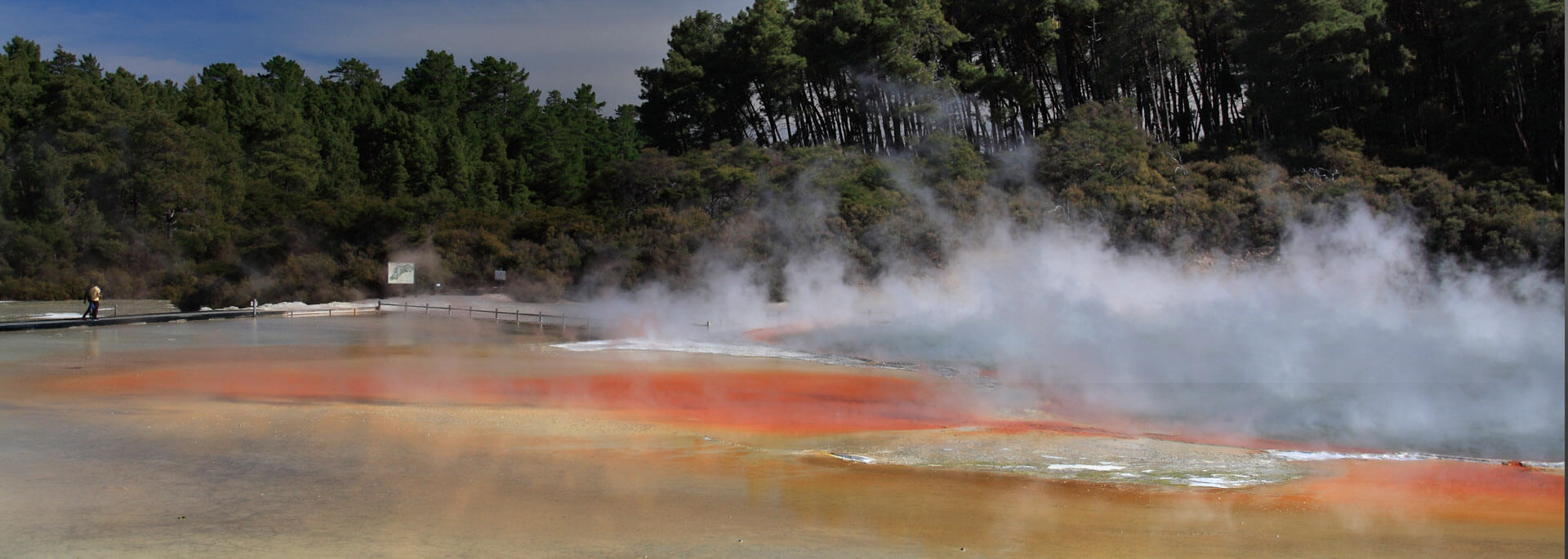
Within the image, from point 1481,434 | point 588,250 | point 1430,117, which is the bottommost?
point 1481,434

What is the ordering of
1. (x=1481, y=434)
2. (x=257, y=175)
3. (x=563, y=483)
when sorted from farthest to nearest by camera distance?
(x=257, y=175) → (x=1481, y=434) → (x=563, y=483)

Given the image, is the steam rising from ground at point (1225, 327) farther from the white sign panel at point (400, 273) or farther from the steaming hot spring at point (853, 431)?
the white sign panel at point (400, 273)

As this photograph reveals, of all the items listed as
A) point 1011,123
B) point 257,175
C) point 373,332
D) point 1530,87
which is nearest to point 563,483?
point 373,332

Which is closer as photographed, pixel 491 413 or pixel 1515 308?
pixel 491 413

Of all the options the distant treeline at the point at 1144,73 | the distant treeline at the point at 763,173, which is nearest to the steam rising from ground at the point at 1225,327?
the distant treeline at the point at 763,173

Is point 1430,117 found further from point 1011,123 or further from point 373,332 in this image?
point 373,332

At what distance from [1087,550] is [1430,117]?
23784 millimetres

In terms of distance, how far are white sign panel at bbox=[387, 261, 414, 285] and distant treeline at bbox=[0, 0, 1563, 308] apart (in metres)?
1.17

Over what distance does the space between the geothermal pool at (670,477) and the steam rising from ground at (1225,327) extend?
1814mm

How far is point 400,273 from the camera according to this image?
103 ft

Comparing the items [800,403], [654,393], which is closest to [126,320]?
[654,393]

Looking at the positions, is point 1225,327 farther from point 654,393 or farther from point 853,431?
point 853,431

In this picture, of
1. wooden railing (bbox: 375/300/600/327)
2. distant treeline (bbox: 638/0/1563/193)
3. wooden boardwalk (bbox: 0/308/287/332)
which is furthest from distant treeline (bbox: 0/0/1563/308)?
wooden boardwalk (bbox: 0/308/287/332)

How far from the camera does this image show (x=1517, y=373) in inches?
597
